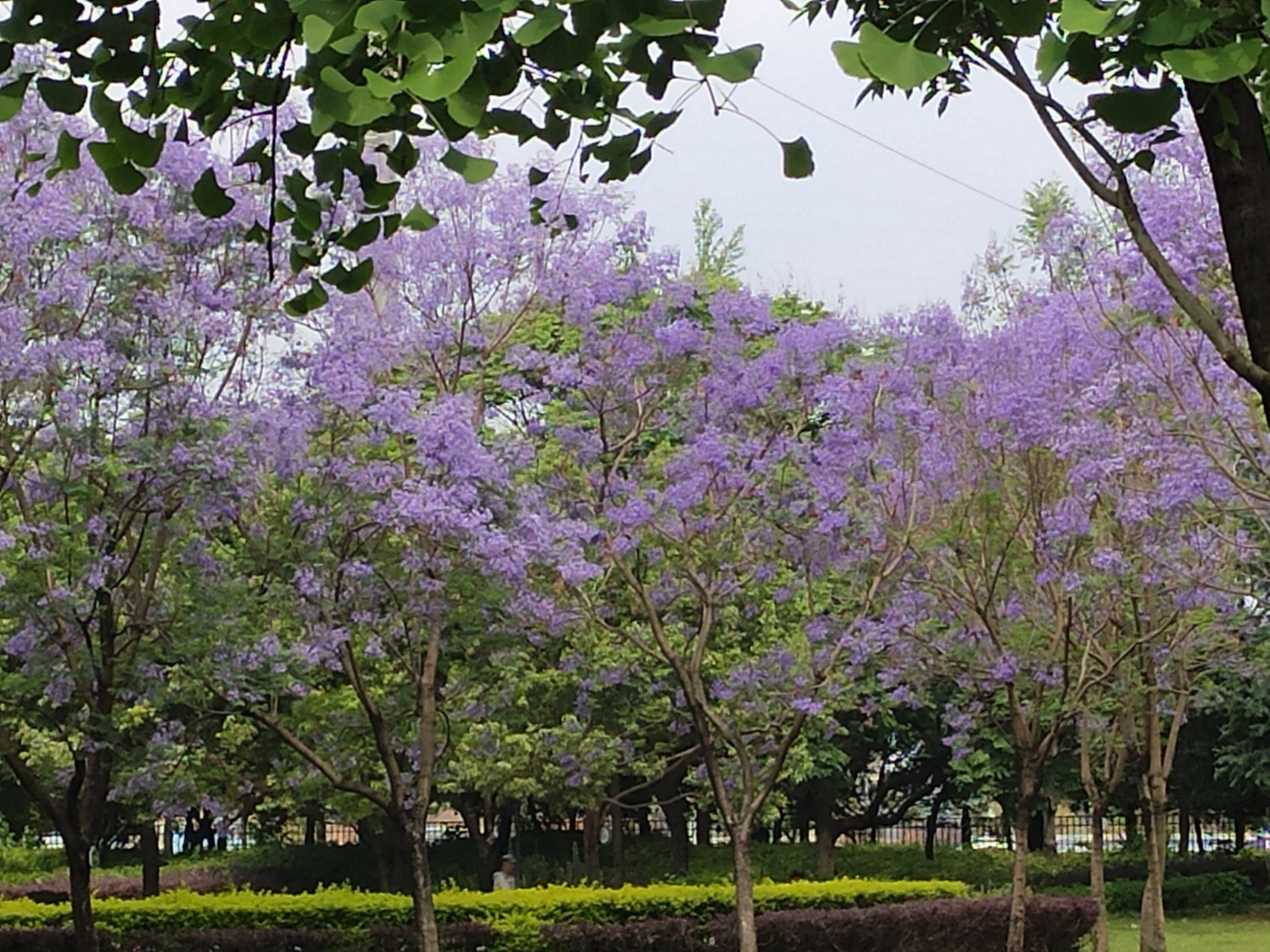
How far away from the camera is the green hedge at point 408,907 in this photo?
11758 millimetres

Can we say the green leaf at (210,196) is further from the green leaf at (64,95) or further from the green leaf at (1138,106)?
the green leaf at (1138,106)

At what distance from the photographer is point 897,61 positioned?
1.60m

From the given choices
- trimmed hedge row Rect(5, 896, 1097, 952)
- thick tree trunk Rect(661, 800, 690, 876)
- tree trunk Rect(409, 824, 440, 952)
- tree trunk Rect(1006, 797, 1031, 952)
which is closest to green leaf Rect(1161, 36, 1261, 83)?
Result: tree trunk Rect(409, 824, 440, 952)

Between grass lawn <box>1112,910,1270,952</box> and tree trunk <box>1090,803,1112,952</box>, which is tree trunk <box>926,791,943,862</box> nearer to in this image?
grass lawn <box>1112,910,1270,952</box>

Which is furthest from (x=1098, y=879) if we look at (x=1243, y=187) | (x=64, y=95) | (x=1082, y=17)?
(x=1082, y=17)

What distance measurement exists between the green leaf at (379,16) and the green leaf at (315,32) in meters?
0.04

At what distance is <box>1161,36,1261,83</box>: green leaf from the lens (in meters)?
1.78

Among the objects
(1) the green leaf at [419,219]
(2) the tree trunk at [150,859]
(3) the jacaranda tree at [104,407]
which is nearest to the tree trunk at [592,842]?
(2) the tree trunk at [150,859]

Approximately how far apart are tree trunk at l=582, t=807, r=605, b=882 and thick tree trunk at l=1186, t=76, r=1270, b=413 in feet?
55.8

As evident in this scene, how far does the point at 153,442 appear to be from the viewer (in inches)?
316

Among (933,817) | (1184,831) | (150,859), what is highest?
(150,859)

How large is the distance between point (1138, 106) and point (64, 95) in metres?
1.60

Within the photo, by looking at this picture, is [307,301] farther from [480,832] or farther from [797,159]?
[480,832]

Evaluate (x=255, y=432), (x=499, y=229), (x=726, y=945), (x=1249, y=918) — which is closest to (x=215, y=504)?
(x=255, y=432)
